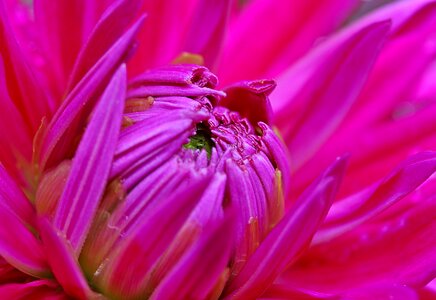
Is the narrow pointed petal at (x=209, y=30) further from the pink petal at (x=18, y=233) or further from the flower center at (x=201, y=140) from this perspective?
the pink petal at (x=18, y=233)

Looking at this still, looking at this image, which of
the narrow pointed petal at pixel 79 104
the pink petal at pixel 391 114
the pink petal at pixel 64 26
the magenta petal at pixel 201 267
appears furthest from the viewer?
the pink petal at pixel 391 114

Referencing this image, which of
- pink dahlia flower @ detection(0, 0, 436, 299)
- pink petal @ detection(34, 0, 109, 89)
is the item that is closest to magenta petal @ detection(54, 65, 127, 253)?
pink dahlia flower @ detection(0, 0, 436, 299)

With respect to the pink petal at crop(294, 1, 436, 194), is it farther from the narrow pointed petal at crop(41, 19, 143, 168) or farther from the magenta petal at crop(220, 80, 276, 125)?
the narrow pointed petal at crop(41, 19, 143, 168)

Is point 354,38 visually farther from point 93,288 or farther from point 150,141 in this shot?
point 93,288

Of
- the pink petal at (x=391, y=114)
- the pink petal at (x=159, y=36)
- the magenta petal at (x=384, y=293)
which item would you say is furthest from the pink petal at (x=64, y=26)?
the magenta petal at (x=384, y=293)

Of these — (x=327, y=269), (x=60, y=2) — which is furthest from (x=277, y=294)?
(x=60, y=2)

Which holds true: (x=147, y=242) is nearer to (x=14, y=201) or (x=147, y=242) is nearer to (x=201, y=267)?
(x=201, y=267)
